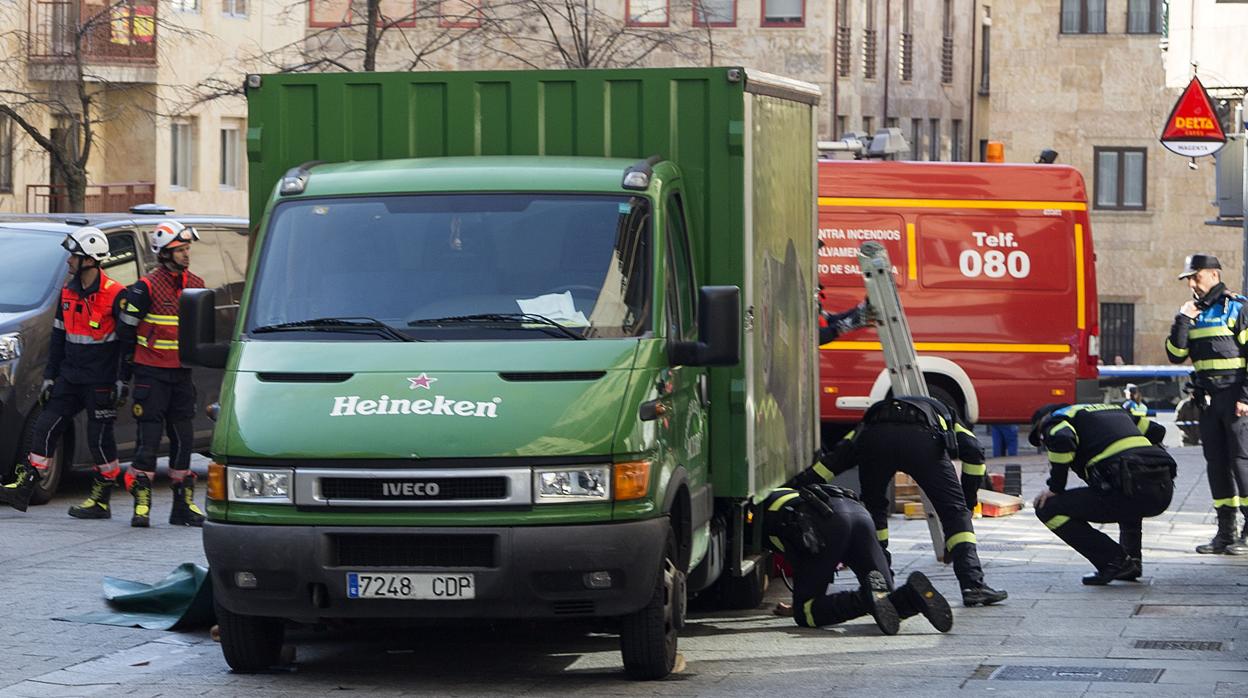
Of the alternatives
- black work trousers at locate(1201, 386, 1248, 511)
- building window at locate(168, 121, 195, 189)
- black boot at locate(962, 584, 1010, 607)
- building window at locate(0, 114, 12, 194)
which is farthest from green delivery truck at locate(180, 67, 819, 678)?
building window at locate(168, 121, 195, 189)

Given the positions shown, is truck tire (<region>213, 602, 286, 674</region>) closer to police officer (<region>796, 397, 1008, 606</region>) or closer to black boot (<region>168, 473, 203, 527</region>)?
police officer (<region>796, 397, 1008, 606</region>)

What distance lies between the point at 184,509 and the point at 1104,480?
5.61 meters

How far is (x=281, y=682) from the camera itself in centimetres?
920

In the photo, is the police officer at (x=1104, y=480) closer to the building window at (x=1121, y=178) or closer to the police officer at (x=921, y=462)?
the police officer at (x=921, y=462)

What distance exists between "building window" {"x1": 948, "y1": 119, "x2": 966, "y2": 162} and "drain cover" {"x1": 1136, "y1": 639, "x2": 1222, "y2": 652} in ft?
143

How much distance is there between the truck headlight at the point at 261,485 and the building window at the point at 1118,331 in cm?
3808

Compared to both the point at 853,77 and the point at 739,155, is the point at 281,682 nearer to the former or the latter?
the point at 739,155

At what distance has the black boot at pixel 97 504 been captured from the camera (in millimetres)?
14453

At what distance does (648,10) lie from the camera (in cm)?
4353

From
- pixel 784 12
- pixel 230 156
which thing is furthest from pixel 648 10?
pixel 230 156

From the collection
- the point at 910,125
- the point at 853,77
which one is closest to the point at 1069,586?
the point at 853,77

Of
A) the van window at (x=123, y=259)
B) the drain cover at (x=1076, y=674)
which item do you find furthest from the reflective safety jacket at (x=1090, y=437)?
the van window at (x=123, y=259)

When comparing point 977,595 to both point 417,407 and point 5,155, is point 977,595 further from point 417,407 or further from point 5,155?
point 5,155

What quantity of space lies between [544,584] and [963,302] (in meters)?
12.8
